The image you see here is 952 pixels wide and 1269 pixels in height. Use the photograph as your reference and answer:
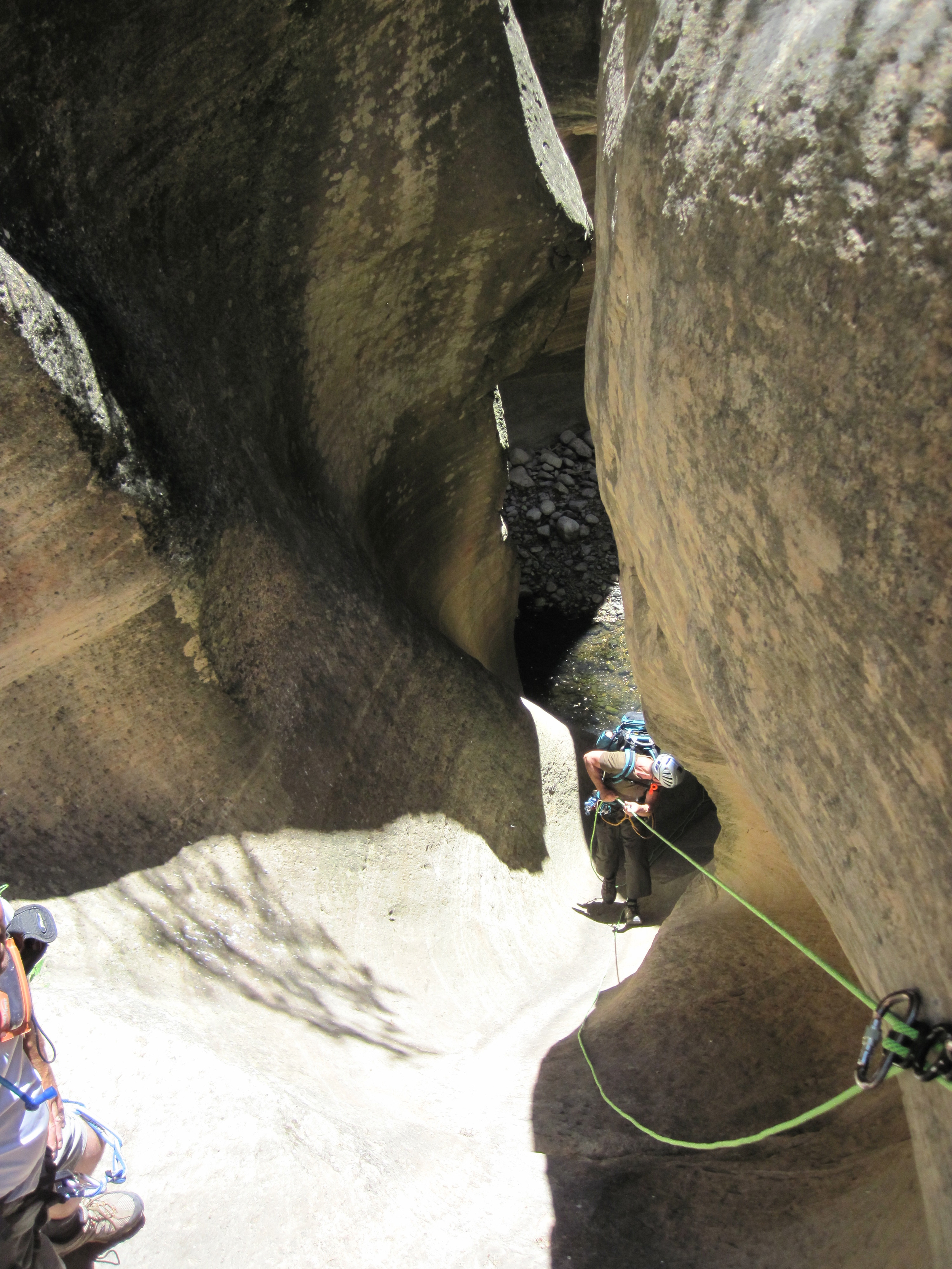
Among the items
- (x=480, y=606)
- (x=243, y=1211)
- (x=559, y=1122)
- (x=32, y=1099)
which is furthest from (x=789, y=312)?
(x=480, y=606)

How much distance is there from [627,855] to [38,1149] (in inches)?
111

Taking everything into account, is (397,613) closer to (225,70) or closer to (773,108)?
(225,70)

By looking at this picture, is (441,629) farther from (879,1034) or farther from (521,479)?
(521,479)

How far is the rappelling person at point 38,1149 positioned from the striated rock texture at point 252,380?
2.82ft

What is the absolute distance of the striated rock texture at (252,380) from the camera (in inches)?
94.0

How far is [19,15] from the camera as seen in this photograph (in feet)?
7.72

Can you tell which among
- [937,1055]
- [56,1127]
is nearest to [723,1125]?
[937,1055]

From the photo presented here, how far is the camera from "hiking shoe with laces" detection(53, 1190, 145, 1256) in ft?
5.36

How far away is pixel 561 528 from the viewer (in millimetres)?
7480

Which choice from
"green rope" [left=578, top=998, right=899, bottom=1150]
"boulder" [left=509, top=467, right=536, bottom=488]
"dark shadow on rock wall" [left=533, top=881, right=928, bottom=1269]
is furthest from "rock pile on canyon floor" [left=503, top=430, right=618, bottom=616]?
"green rope" [left=578, top=998, right=899, bottom=1150]

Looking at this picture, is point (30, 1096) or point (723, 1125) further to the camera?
point (723, 1125)

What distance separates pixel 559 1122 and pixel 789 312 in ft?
6.70

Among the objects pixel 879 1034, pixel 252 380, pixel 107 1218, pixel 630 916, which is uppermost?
pixel 252 380

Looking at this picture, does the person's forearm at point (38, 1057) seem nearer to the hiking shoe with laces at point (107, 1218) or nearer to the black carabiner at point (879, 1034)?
the hiking shoe with laces at point (107, 1218)
